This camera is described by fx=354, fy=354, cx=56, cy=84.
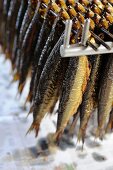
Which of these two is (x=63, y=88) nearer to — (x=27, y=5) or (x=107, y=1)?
(x=107, y=1)

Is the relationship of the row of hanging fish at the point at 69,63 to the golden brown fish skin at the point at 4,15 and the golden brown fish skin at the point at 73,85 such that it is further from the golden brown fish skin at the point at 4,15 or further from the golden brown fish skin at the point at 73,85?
the golden brown fish skin at the point at 4,15

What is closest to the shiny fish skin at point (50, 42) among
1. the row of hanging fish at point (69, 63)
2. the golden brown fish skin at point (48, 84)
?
the row of hanging fish at point (69, 63)

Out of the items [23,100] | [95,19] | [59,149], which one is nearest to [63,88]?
[95,19]

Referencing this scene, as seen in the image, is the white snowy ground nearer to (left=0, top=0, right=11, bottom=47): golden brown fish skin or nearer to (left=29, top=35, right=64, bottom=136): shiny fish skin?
(left=29, top=35, right=64, bottom=136): shiny fish skin

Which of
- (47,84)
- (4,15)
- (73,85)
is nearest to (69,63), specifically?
(73,85)

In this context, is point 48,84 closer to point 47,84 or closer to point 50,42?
point 47,84

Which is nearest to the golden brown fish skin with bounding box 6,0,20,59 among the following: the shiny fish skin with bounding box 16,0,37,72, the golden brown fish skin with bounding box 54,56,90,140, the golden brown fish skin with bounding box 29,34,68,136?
the shiny fish skin with bounding box 16,0,37,72
